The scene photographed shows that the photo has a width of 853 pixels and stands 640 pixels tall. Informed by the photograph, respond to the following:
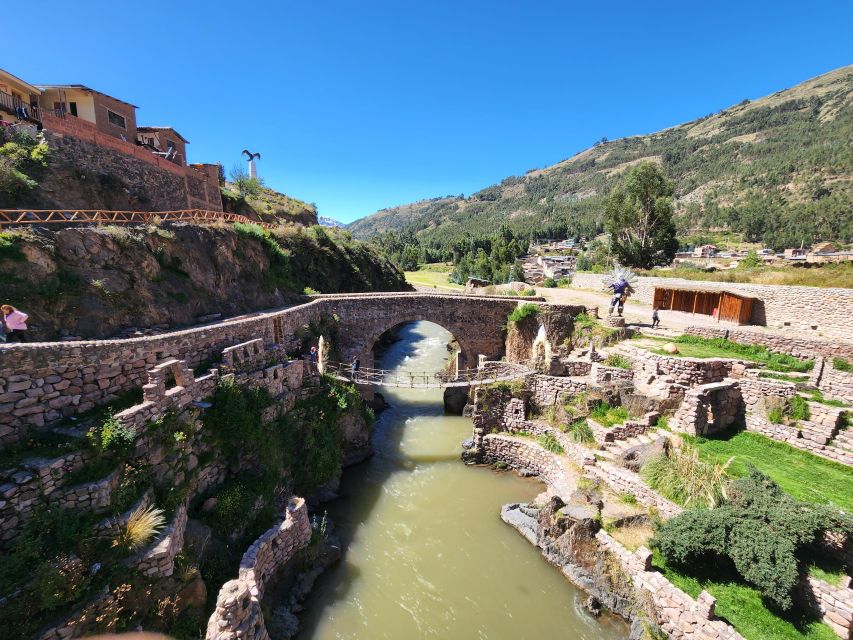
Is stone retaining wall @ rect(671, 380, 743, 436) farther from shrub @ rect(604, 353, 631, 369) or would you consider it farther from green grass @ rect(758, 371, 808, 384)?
shrub @ rect(604, 353, 631, 369)

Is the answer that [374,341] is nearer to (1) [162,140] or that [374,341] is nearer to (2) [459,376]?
(2) [459,376]

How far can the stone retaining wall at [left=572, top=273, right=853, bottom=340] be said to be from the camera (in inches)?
650

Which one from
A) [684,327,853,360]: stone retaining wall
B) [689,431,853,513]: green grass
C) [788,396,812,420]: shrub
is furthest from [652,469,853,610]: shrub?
[684,327,853,360]: stone retaining wall

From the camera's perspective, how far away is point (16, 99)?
55.0ft

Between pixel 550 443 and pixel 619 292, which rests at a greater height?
pixel 619 292

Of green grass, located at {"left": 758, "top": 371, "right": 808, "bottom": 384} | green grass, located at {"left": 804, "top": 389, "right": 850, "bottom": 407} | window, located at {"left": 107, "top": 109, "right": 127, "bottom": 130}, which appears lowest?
green grass, located at {"left": 804, "top": 389, "right": 850, "bottom": 407}

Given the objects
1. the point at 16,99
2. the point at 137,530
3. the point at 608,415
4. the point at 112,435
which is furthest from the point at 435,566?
the point at 16,99

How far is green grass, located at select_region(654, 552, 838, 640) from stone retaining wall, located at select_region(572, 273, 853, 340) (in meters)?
14.6

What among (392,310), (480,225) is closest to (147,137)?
(392,310)

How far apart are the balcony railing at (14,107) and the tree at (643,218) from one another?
38.8 metres

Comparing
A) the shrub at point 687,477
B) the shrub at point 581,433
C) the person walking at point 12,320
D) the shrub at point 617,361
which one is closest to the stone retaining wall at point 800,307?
the shrub at point 617,361

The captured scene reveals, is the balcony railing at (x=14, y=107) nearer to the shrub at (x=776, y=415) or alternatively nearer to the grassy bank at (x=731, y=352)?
the grassy bank at (x=731, y=352)

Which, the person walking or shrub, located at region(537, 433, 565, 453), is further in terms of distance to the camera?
shrub, located at region(537, 433, 565, 453)

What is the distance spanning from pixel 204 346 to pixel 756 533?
1522cm
